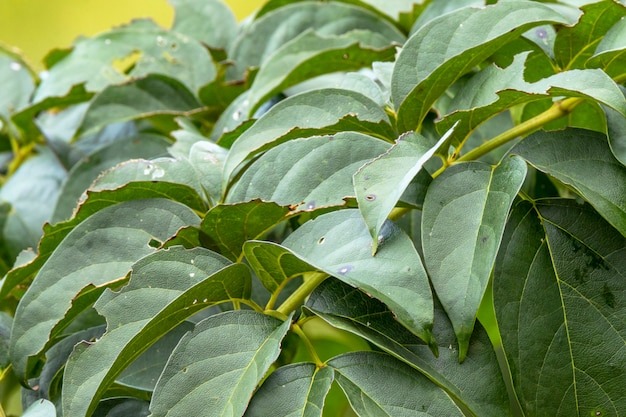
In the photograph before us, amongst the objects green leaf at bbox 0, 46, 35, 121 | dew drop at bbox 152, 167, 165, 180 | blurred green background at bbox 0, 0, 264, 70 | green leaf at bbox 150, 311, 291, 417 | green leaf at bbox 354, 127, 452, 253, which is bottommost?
blurred green background at bbox 0, 0, 264, 70

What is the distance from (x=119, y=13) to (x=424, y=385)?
178 centimetres

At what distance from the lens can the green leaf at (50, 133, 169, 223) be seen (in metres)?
0.62

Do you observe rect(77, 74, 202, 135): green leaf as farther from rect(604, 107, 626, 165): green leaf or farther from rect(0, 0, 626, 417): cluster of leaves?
rect(604, 107, 626, 165): green leaf

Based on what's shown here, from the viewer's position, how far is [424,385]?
0.35m

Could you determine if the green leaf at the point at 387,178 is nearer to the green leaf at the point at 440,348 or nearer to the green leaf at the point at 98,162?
the green leaf at the point at 440,348

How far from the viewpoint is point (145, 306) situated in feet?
1.21

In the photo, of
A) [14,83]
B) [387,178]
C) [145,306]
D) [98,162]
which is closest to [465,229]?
[387,178]

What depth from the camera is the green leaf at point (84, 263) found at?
1.39 feet

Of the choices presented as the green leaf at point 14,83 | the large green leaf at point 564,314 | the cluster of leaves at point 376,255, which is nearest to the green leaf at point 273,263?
the cluster of leaves at point 376,255

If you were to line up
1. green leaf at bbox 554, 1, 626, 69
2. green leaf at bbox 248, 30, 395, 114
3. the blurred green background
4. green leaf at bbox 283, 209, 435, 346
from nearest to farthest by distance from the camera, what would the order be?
green leaf at bbox 283, 209, 435, 346 → green leaf at bbox 554, 1, 626, 69 → green leaf at bbox 248, 30, 395, 114 → the blurred green background

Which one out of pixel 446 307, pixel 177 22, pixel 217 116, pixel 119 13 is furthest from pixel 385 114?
pixel 119 13

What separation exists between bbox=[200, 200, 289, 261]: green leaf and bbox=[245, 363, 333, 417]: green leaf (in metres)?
0.08

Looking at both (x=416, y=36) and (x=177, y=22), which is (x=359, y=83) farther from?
(x=177, y=22)

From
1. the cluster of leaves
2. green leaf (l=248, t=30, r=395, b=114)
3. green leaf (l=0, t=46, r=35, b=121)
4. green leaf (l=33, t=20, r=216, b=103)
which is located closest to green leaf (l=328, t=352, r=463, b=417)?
the cluster of leaves
